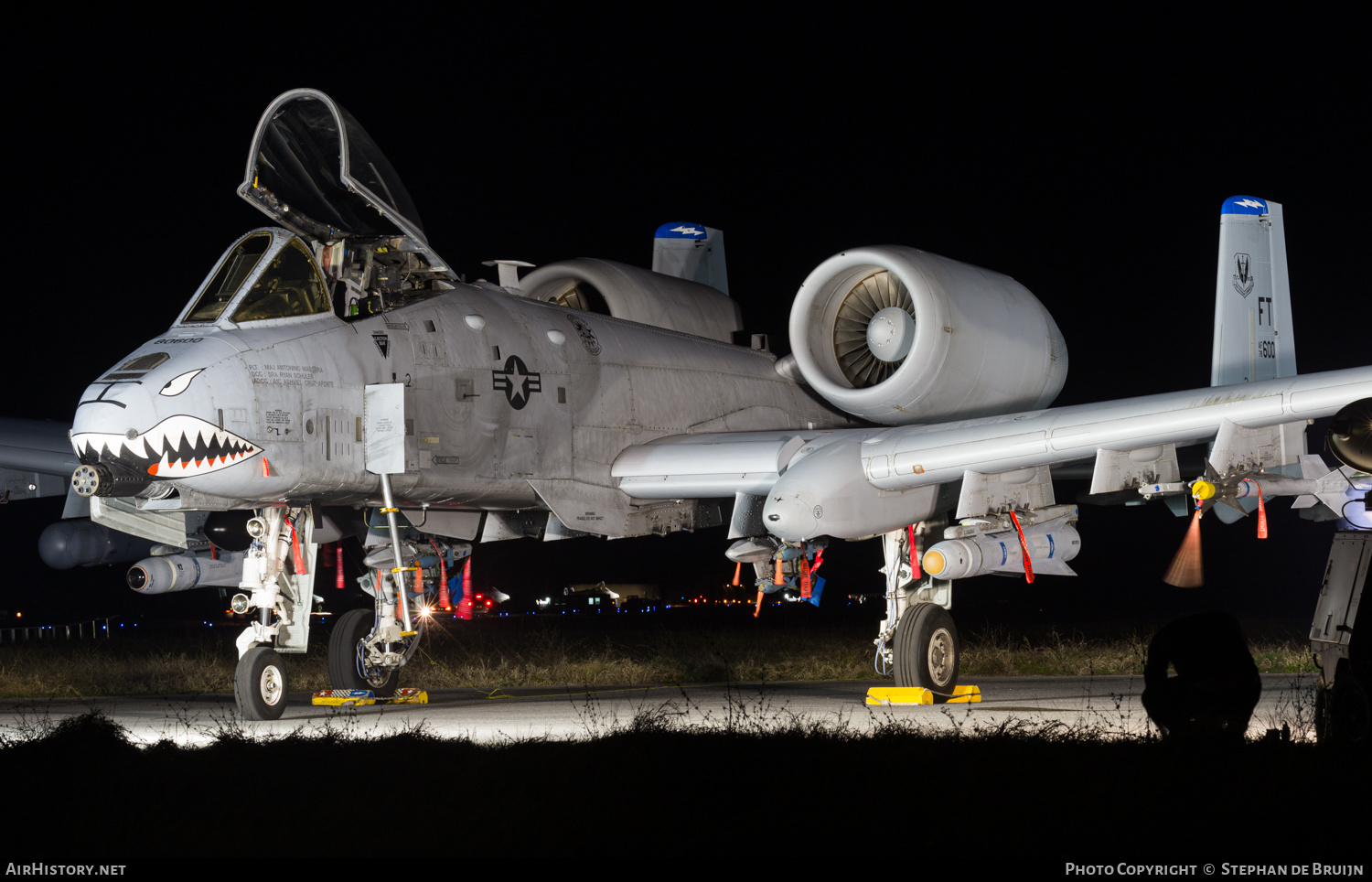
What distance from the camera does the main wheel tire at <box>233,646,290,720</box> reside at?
1010cm

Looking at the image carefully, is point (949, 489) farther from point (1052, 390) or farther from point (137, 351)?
point (137, 351)

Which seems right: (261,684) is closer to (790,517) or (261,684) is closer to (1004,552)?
(790,517)

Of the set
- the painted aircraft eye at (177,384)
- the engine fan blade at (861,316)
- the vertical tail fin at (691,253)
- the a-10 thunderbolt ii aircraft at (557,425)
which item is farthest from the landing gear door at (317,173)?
the vertical tail fin at (691,253)

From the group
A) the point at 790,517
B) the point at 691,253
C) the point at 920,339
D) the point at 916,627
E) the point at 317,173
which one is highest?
the point at 317,173

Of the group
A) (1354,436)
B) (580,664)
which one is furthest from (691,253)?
(1354,436)

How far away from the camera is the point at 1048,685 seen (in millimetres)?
13656

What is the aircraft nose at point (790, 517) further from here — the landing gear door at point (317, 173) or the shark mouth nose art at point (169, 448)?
the shark mouth nose art at point (169, 448)

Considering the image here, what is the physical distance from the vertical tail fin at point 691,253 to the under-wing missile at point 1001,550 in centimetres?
740

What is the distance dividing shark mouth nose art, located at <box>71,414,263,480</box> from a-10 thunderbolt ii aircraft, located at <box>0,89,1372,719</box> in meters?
0.02

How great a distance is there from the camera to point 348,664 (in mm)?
12242

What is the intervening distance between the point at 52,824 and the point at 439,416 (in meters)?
5.78

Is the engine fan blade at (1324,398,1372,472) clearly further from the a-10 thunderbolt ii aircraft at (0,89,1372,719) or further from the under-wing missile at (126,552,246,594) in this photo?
the under-wing missile at (126,552,246,594)

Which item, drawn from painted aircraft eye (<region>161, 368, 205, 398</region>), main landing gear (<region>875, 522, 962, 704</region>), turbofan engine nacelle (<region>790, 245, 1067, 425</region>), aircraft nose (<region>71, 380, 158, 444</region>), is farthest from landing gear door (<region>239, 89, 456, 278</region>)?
main landing gear (<region>875, 522, 962, 704</region>)

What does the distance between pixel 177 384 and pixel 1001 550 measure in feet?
22.5
